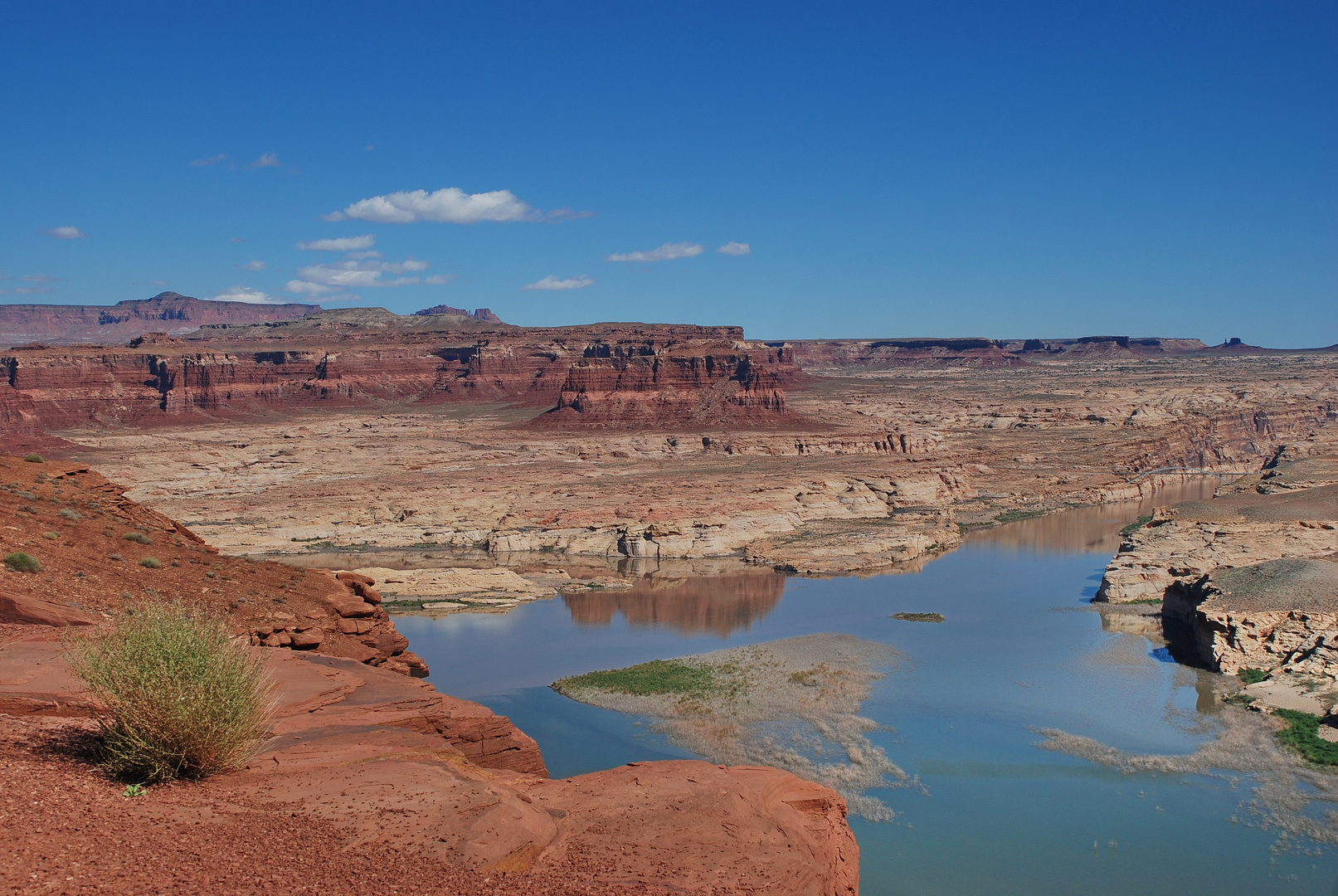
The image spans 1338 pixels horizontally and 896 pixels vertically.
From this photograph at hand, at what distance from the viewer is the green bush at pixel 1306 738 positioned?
22578 mm

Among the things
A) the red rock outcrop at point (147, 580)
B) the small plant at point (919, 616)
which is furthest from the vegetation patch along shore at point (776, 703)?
the red rock outcrop at point (147, 580)

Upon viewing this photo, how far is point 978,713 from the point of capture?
27125mm

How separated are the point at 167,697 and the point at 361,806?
2.17 metres

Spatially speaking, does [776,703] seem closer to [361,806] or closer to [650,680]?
[650,680]

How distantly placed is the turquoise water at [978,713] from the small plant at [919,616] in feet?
1.45

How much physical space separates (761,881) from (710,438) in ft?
272

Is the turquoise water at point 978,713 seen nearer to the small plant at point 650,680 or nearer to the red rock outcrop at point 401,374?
the small plant at point 650,680

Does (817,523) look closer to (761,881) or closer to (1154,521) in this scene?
(1154,521)

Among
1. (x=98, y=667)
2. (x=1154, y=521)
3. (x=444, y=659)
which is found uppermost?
(x=98, y=667)

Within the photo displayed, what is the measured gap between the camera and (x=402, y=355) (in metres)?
159

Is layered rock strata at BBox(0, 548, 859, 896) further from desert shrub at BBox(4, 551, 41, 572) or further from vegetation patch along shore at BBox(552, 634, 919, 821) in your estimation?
vegetation patch along shore at BBox(552, 634, 919, 821)

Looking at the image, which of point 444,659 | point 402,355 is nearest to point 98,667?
point 444,659

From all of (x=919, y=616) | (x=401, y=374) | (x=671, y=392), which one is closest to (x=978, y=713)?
(x=919, y=616)

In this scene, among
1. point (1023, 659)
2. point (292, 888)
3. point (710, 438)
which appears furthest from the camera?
point (710, 438)
